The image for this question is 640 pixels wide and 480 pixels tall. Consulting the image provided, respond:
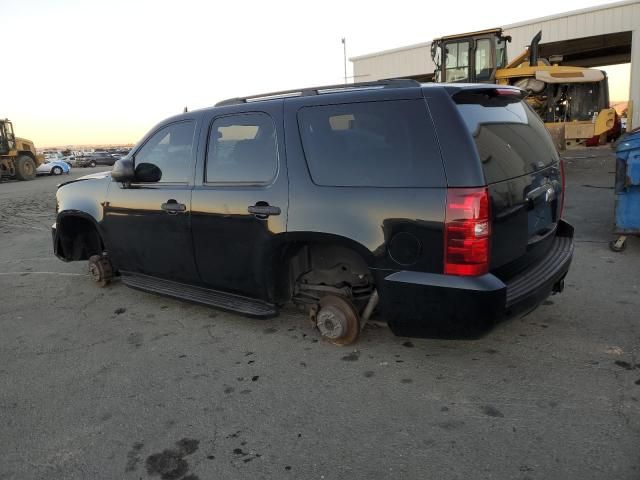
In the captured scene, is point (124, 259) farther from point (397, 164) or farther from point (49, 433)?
point (397, 164)

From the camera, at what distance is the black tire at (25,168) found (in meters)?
24.2

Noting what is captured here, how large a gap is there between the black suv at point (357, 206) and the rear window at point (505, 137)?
14 millimetres

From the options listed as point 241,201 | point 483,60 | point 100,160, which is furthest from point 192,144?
point 100,160

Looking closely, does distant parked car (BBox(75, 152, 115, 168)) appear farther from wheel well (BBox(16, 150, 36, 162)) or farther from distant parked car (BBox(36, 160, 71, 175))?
wheel well (BBox(16, 150, 36, 162))

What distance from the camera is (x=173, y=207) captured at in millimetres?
3996

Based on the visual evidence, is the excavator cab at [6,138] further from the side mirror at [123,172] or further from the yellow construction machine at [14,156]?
the side mirror at [123,172]

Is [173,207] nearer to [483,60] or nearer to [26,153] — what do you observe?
[483,60]

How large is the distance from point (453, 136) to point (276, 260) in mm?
1524

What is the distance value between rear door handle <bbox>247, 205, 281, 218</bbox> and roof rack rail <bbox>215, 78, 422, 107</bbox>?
845 mm

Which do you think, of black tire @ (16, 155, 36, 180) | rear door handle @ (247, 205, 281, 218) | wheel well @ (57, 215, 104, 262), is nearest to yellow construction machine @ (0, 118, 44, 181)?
black tire @ (16, 155, 36, 180)

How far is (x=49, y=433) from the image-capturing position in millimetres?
2705

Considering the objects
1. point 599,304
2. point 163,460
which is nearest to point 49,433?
point 163,460

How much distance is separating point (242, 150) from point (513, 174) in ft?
6.40

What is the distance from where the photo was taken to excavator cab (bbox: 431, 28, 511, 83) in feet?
44.3
